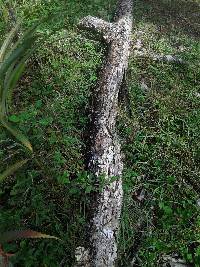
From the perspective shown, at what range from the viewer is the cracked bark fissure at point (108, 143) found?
2.70m

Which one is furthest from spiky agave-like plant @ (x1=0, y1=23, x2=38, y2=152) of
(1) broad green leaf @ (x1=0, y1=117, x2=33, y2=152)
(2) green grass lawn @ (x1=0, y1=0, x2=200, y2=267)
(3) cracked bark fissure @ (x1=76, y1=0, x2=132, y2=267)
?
(3) cracked bark fissure @ (x1=76, y1=0, x2=132, y2=267)

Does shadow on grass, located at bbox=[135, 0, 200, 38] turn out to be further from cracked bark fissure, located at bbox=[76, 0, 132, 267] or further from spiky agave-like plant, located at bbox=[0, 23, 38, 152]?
spiky agave-like plant, located at bbox=[0, 23, 38, 152]

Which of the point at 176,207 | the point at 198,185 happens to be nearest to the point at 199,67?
the point at 198,185

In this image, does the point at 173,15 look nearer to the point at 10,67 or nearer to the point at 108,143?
the point at 108,143

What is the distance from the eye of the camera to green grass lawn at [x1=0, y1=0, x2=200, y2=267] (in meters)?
2.85

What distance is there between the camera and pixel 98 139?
132 inches

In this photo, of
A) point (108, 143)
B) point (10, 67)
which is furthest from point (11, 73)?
point (108, 143)

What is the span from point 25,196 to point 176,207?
52.0 inches

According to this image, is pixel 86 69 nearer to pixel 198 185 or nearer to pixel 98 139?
pixel 98 139

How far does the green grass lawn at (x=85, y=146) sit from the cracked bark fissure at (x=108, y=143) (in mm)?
113

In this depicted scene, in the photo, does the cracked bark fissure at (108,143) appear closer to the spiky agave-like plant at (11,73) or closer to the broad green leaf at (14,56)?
the spiky agave-like plant at (11,73)

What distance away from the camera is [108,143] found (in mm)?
3342

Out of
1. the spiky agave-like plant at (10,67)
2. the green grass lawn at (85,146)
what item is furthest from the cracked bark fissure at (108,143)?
the spiky agave-like plant at (10,67)

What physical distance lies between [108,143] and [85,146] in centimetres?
22
